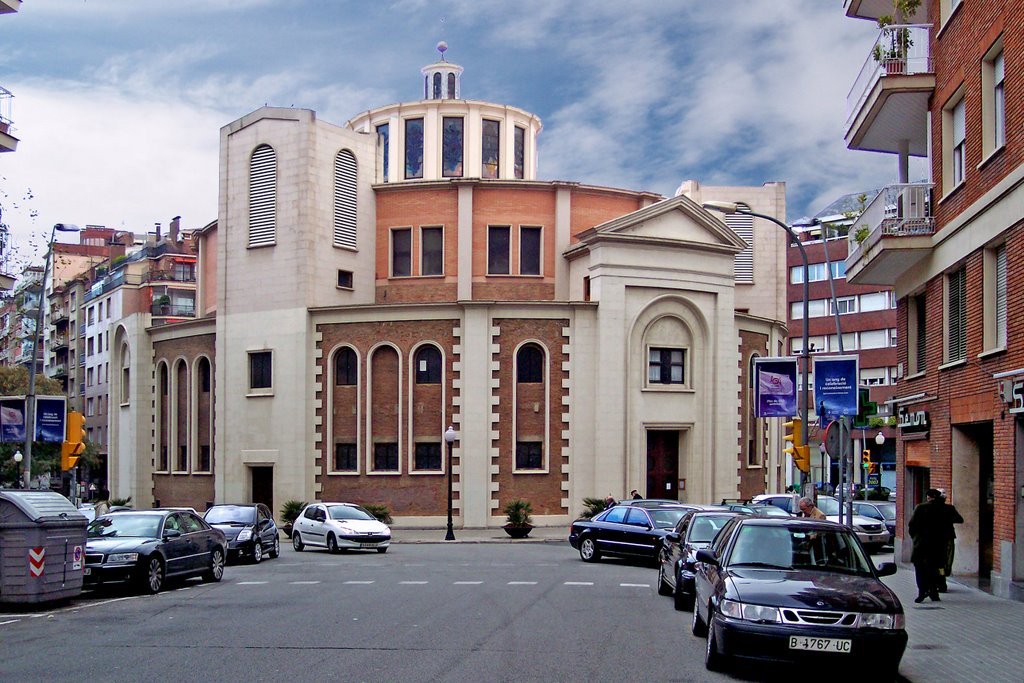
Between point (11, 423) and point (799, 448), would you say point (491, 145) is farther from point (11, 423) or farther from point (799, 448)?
point (799, 448)

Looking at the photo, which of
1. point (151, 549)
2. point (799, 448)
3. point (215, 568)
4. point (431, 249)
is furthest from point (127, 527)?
point (431, 249)

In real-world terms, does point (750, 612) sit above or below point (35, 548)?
above

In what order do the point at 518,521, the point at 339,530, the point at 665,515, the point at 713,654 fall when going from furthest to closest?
the point at 518,521 → the point at 339,530 → the point at 665,515 → the point at 713,654

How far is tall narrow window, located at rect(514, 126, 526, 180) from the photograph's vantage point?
54.7 m

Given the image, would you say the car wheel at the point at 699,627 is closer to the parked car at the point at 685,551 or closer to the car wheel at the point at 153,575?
the parked car at the point at 685,551

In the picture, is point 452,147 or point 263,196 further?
point 452,147

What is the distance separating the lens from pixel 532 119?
55.3 metres

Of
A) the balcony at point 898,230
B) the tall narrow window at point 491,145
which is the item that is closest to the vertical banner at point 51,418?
the balcony at point 898,230

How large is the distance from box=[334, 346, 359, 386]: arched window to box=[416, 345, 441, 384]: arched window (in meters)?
2.57

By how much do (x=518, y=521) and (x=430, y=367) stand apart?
306 inches

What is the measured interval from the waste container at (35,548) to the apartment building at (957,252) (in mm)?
14213

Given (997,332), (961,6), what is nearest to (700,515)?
(997,332)

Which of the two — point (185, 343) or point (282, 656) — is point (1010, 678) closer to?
point (282, 656)

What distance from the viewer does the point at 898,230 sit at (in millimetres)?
21703
